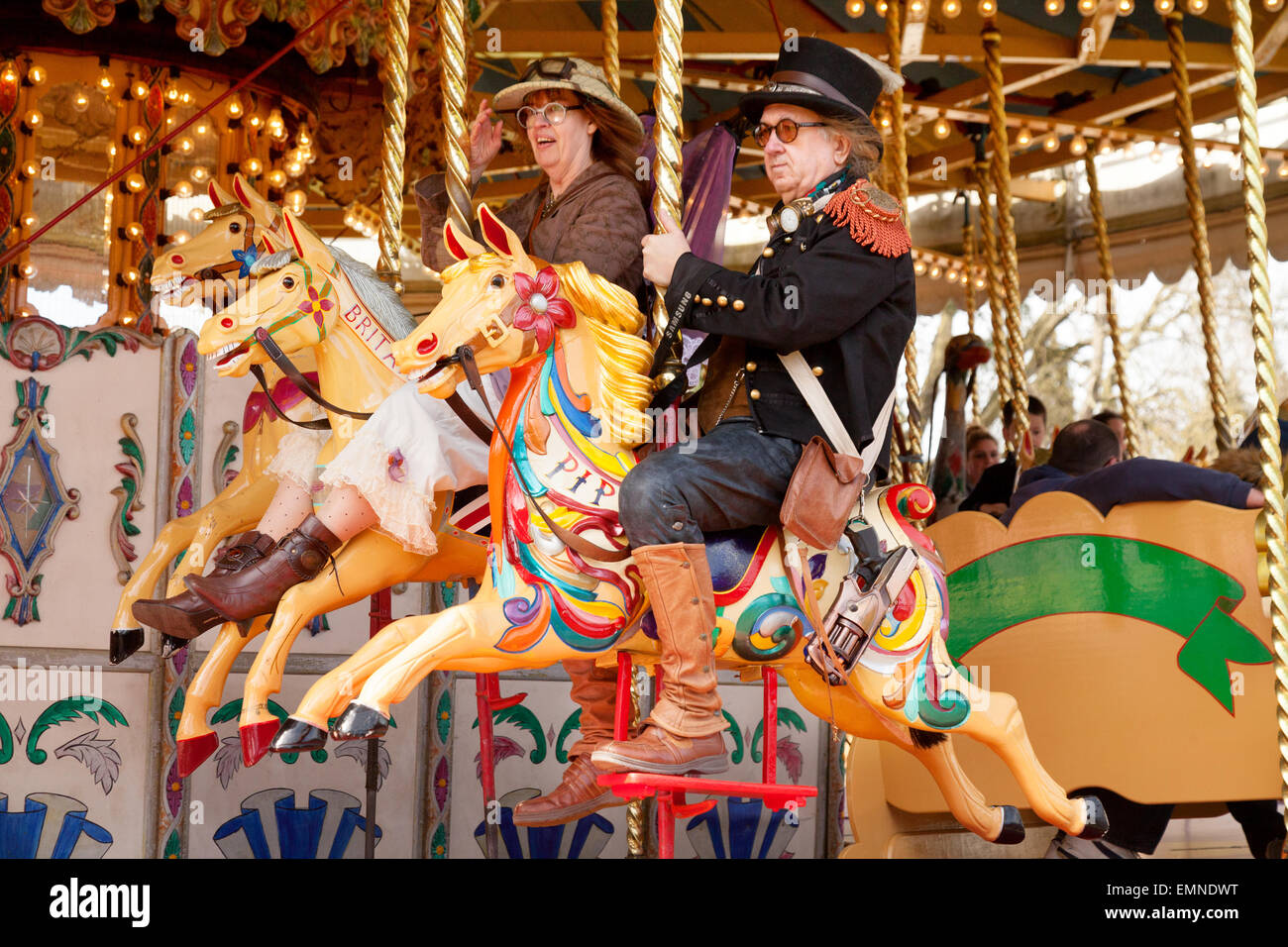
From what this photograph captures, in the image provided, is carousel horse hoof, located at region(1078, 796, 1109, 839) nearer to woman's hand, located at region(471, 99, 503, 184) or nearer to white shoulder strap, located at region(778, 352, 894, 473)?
white shoulder strap, located at region(778, 352, 894, 473)

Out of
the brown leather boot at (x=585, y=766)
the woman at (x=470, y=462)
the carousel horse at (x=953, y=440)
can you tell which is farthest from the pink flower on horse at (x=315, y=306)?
the carousel horse at (x=953, y=440)

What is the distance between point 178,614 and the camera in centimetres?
449

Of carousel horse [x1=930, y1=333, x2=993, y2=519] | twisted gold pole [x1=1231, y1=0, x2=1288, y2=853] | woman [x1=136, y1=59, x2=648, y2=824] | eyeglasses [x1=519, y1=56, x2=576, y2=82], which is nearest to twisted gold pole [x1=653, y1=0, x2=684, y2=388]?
woman [x1=136, y1=59, x2=648, y2=824]

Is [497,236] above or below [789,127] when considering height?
below

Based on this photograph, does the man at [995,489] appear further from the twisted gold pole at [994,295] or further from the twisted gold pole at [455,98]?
the twisted gold pole at [455,98]

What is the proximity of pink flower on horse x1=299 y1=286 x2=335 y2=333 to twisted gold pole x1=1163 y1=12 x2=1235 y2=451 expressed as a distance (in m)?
4.47

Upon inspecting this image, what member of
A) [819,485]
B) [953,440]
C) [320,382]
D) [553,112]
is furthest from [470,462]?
[953,440]

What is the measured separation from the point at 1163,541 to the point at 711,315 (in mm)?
2014

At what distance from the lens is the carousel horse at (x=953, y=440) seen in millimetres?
7622

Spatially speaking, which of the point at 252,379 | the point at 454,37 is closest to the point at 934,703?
the point at 454,37

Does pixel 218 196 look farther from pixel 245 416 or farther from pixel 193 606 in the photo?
pixel 193 606

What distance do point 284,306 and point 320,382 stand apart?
0.28 metres

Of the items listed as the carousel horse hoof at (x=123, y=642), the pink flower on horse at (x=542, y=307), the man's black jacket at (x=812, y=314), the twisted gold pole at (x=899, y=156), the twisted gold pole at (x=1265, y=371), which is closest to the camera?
the twisted gold pole at (x=1265, y=371)

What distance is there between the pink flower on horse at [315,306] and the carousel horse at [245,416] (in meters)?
0.32
